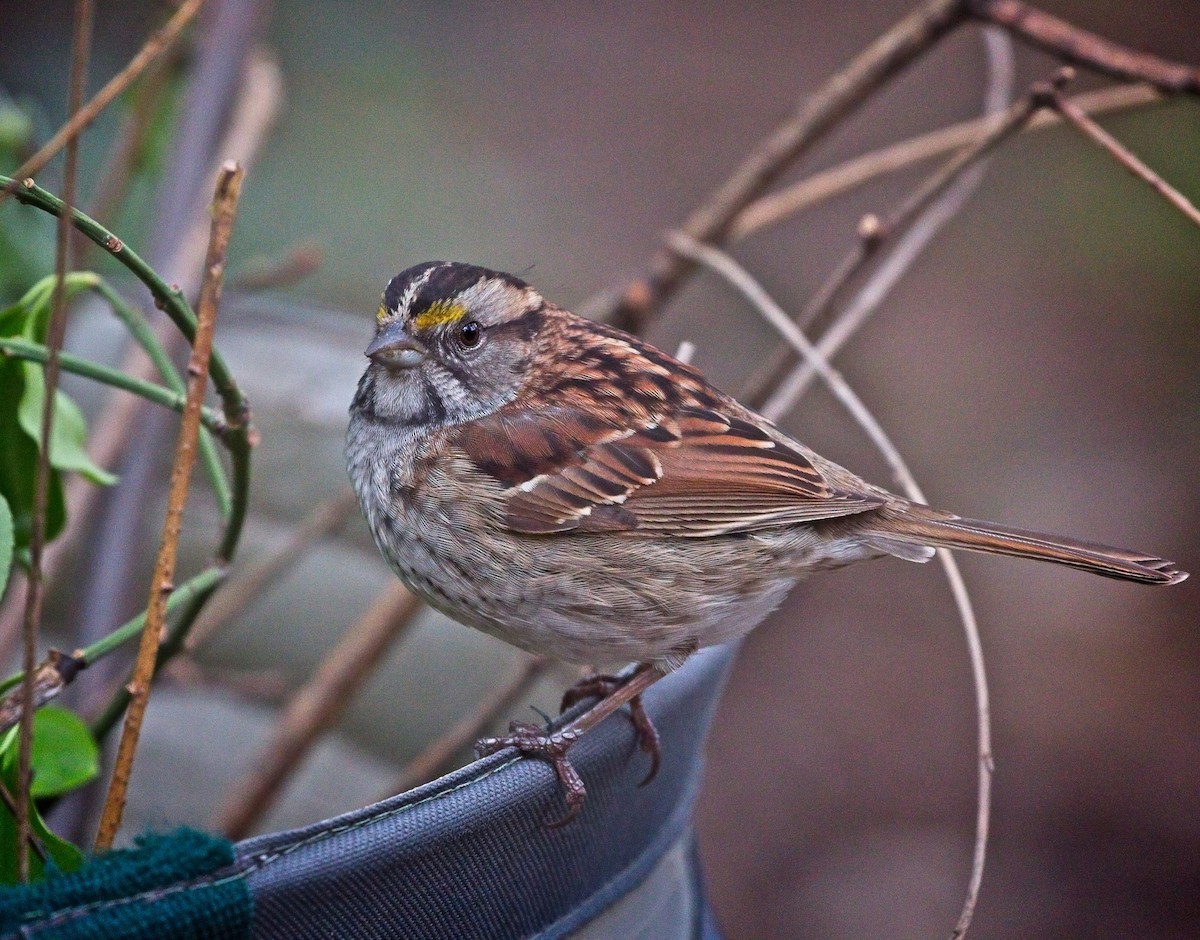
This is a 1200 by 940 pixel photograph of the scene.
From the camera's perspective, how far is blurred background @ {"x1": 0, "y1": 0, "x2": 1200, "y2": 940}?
111 inches

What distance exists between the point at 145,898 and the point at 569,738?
56cm

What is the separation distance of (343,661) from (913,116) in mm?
5262

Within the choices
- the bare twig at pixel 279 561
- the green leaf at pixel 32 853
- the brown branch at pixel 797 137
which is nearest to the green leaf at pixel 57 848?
the green leaf at pixel 32 853

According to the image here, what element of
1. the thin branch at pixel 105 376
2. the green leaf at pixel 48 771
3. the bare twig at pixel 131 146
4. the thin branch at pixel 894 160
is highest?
the thin branch at pixel 894 160

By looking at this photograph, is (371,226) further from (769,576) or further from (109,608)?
(769,576)

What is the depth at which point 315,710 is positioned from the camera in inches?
87.3

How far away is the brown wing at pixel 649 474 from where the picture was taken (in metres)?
1.98

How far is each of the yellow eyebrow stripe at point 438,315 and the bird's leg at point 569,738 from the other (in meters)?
0.65

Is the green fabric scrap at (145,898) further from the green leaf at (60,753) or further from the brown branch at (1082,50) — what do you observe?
the brown branch at (1082,50)

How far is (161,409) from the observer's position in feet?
8.07

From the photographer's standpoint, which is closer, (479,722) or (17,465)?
(17,465)

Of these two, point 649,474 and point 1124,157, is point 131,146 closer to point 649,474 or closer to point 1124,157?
point 649,474

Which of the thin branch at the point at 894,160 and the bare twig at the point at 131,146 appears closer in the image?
the thin branch at the point at 894,160

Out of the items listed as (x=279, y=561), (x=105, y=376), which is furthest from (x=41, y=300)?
(x=279, y=561)
